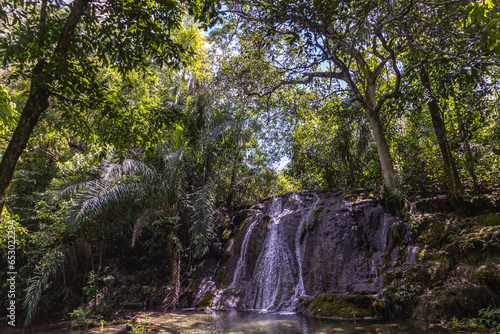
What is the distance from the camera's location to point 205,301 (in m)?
9.68

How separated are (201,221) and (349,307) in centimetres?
610

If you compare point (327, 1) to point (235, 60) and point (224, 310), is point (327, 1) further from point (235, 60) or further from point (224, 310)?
point (224, 310)

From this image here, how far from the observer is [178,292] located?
10266 millimetres

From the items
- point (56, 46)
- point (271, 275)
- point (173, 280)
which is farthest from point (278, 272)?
point (56, 46)

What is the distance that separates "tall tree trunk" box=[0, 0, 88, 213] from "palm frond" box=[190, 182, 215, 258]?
26.3 ft

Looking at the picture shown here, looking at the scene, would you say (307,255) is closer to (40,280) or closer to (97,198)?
(97,198)

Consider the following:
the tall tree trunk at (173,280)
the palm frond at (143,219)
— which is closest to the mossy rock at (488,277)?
the tall tree trunk at (173,280)

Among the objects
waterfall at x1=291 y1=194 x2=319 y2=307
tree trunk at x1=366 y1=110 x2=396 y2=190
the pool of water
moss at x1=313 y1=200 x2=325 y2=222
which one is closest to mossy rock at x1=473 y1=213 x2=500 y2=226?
tree trunk at x1=366 y1=110 x2=396 y2=190

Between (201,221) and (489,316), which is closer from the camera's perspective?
(489,316)

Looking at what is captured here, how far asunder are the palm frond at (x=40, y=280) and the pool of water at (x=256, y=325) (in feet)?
7.77

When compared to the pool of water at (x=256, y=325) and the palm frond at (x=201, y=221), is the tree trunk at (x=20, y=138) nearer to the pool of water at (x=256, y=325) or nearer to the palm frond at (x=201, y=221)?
the pool of water at (x=256, y=325)

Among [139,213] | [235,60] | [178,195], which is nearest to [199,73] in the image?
[235,60]

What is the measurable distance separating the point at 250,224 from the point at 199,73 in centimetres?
713

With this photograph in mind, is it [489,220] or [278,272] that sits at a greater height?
[489,220]
